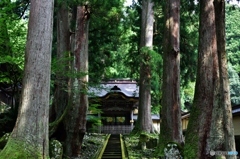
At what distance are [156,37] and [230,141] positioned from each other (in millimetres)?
12311

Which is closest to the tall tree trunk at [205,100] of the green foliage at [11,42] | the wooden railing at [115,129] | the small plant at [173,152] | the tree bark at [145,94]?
the small plant at [173,152]

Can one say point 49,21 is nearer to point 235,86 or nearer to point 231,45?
point 235,86

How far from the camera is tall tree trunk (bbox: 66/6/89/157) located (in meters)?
9.29

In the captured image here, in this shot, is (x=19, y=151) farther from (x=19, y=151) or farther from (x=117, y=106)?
(x=117, y=106)

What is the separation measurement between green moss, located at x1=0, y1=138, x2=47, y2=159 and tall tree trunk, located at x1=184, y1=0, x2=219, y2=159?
3.12 metres

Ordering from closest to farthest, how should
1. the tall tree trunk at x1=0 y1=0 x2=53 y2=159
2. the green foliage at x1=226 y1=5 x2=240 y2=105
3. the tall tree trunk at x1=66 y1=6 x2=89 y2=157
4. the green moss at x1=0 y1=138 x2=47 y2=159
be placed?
1. the green moss at x1=0 y1=138 x2=47 y2=159
2. the tall tree trunk at x1=0 y1=0 x2=53 y2=159
3. the tall tree trunk at x1=66 y1=6 x2=89 y2=157
4. the green foliage at x1=226 y1=5 x2=240 y2=105

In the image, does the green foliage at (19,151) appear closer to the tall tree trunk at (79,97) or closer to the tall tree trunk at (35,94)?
the tall tree trunk at (35,94)

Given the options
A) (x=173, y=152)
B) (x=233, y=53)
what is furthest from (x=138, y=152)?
(x=233, y=53)

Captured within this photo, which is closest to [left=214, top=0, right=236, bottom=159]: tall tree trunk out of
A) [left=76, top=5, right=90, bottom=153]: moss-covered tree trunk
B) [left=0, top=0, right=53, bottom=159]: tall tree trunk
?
[left=0, top=0, right=53, bottom=159]: tall tree trunk

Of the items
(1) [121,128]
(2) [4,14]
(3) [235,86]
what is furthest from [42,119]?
(3) [235,86]

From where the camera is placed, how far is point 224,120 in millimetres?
6324

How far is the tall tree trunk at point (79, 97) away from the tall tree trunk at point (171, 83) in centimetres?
260

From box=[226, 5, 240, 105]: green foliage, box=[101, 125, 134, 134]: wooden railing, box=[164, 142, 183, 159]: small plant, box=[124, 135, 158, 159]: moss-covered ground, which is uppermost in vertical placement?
box=[226, 5, 240, 105]: green foliage

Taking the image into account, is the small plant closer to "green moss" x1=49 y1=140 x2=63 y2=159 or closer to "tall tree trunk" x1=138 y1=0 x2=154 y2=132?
"green moss" x1=49 y1=140 x2=63 y2=159
